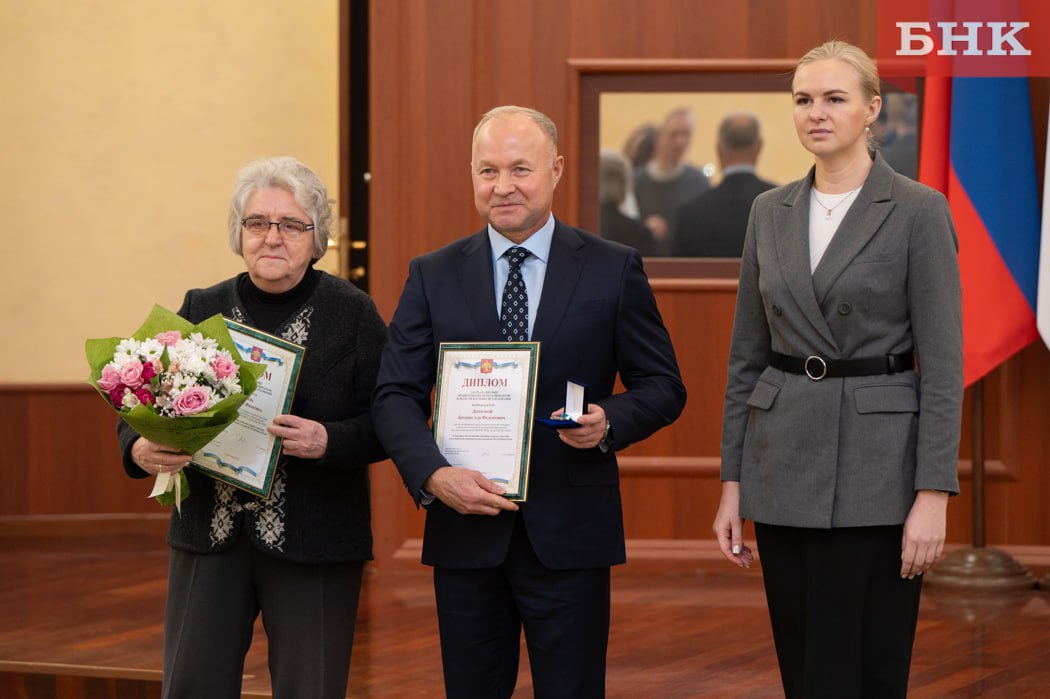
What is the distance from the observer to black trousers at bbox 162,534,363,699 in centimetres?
244

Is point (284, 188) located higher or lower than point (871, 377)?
higher

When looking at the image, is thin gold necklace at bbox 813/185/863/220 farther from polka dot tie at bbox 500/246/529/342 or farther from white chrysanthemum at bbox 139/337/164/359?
white chrysanthemum at bbox 139/337/164/359

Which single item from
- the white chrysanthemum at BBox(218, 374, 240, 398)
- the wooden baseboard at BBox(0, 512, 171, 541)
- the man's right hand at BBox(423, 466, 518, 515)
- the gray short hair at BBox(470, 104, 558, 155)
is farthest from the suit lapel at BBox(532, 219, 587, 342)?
the wooden baseboard at BBox(0, 512, 171, 541)

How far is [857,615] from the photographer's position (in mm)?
2268

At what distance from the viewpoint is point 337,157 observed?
6.10 meters

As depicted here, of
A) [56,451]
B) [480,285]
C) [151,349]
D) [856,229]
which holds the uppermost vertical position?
[856,229]

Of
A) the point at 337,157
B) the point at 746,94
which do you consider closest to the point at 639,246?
the point at 746,94

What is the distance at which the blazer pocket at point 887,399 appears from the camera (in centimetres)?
225

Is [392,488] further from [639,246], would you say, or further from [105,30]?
[105,30]

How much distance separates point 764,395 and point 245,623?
1.07 meters

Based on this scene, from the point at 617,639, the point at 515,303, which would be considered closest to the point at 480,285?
the point at 515,303

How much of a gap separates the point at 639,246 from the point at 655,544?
1.17 metres

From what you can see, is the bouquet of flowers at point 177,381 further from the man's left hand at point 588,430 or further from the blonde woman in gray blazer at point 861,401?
the blonde woman in gray blazer at point 861,401

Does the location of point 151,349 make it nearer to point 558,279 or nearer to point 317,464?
point 317,464
